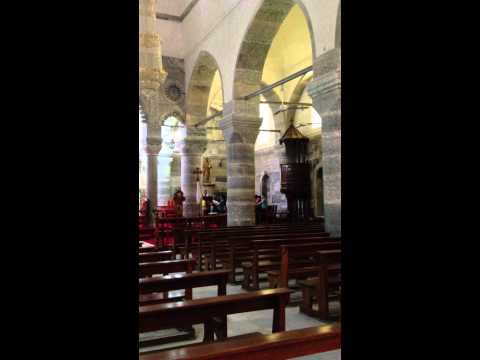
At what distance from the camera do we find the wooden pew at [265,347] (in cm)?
178

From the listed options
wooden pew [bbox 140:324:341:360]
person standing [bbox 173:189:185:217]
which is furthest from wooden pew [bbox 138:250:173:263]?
person standing [bbox 173:189:185:217]

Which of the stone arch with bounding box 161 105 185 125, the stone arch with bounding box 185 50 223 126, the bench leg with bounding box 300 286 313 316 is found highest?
the stone arch with bounding box 185 50 223 126

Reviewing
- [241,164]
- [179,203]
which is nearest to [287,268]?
[241,164]

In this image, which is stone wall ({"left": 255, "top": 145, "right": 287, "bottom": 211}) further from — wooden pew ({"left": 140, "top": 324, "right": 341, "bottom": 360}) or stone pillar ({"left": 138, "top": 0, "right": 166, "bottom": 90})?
wooden pew ({"left": 140, "top": 324, "right": 341, "bottom": 360})

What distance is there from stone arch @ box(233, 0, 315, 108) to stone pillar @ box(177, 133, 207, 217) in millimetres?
4173

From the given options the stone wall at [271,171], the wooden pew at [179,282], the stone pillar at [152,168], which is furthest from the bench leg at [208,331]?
the stone wall at [271,171]

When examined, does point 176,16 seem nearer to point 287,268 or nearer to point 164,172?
point 164,172

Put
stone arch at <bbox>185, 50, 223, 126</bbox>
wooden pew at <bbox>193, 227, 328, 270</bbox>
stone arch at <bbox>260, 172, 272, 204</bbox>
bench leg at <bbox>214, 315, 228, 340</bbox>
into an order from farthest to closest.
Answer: stone arch at <bbox>260, 172, 272, 204</bbox> < stone arch at <bbox>185, 50, 223, 126</bbox> < wooden pew at <bbox>193, 227, 328, 270</bbox> < bench leg at <bbox>214, 315, 228, 340</bbox>

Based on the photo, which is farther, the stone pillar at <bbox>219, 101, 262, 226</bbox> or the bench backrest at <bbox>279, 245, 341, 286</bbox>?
the stone pillar at <bbox>219, 101, 262, 226</bbox>

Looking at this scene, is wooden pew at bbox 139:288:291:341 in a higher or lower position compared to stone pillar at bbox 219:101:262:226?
lower

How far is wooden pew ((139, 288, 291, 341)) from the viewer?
248 centimetres

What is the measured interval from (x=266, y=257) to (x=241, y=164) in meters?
5.69
